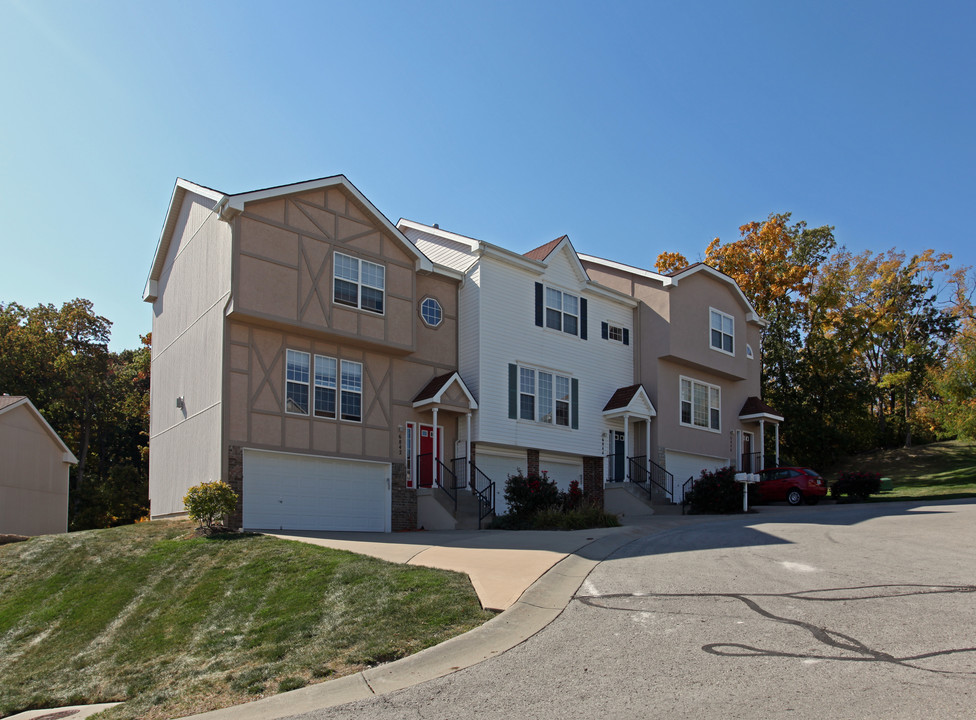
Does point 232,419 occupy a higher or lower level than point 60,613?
higher

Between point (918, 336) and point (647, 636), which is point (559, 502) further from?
point (918, 336)

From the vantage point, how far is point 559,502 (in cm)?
2178

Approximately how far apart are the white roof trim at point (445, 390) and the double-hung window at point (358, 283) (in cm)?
276

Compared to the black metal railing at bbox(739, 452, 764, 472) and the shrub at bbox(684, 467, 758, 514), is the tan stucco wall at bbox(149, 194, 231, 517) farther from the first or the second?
the black metal railing at bbox(739, 452, 764, 472)

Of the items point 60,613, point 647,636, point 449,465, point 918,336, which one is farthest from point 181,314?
point 918,336

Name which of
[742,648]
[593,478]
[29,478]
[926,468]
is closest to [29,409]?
[29,478]

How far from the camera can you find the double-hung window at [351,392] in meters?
22.2

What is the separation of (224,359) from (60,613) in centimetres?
780

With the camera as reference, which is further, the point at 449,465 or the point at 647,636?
the point at 449,465

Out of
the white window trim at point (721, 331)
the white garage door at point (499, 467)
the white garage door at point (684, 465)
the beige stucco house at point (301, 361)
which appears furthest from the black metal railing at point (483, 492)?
the white window trim at point (721, 331)

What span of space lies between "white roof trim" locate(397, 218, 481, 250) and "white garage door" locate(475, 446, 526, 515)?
631cm

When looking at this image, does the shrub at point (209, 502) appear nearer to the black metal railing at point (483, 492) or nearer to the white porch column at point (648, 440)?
the black metal railing at point (483, 492)

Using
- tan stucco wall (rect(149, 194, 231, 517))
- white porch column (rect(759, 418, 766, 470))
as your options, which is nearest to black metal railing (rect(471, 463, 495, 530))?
tan stucco wall (rect(149, 194, 231, 517))

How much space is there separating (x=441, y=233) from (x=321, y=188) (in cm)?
603
